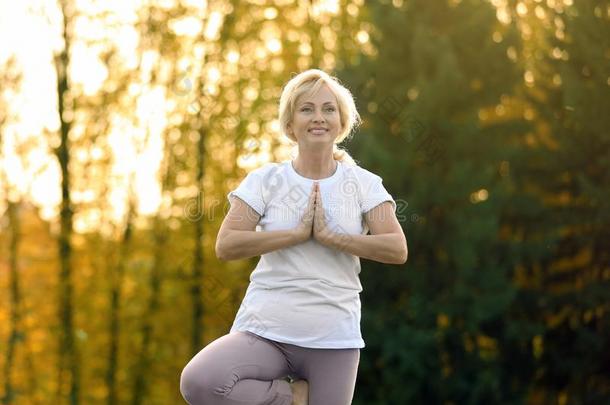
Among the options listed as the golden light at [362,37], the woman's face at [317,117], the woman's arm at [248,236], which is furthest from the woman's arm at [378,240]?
the golden light at [362,37]

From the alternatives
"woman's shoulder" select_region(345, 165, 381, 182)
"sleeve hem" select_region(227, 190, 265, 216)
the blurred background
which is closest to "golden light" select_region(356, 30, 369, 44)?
the blurred background

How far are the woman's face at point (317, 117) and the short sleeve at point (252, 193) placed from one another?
0.74ft

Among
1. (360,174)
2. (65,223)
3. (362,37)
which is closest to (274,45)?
(362,37)

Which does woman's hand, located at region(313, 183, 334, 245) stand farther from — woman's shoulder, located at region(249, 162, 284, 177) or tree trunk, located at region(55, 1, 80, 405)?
tree trunk, located at region(55, 1, 80, 405)

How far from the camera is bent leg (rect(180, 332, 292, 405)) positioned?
3264mm

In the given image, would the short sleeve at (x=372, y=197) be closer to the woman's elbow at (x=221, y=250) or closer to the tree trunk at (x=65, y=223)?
the woman's elbow at (x=221, y=250)

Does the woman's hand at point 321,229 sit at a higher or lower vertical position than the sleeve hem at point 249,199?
lower

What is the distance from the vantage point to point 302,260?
3.36 meters

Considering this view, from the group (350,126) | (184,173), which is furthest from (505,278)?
(350,126)

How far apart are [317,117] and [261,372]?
900 mm

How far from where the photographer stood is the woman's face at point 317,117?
3.43 meters

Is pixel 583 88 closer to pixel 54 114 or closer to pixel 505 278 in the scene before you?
pixel 505 278

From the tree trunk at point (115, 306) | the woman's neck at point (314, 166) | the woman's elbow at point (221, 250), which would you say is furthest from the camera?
the tree trunk at point (115, 306)

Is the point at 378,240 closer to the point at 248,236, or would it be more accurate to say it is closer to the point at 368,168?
the point at 248,236
